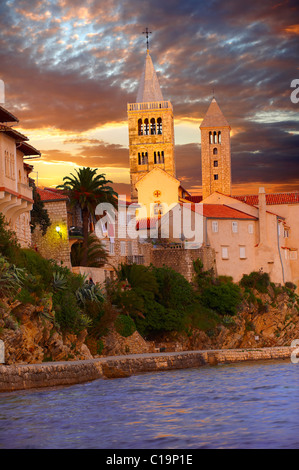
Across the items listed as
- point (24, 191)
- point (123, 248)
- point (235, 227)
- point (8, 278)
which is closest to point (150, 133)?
point (235, 227)

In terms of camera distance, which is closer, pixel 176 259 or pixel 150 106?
pixel 176 259

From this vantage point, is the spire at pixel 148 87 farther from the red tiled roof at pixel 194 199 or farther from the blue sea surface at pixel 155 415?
the blue sea surface at pixel 155 415

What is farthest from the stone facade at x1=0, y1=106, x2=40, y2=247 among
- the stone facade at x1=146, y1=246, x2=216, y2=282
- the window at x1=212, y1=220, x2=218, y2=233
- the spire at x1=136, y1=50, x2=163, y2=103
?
the spire at x1=136, y1=50, x2=163, y2=103

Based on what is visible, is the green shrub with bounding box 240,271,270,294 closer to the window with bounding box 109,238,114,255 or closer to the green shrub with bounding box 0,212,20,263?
the window with bounding box 109,238,114,255

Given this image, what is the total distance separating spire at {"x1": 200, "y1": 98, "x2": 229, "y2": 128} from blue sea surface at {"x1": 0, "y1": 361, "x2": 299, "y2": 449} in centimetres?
7218

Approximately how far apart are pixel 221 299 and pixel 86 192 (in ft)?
49.9

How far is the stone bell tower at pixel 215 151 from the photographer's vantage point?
102562 mm

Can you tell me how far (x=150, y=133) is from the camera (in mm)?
104625

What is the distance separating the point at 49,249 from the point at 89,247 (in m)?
4.64

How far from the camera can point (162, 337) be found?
54.9m

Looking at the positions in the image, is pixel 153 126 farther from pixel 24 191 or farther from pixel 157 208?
pixel 24 191

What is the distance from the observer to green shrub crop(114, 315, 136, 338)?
155 feet

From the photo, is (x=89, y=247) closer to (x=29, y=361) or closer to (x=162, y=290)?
(x=162, y=290)
